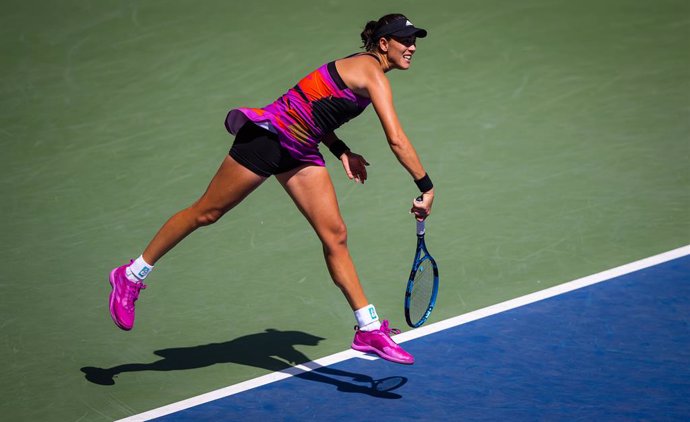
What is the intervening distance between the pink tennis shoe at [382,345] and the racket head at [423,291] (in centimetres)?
21

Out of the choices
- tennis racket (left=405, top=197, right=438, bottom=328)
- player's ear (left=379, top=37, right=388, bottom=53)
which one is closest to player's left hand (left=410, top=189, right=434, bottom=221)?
tennis racket (left=405, top=197, right=438, bottom=328)

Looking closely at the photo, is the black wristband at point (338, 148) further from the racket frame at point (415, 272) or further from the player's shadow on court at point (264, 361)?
the player's shadow on court at point (264, 361)

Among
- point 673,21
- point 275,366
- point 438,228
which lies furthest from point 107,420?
point 673,21

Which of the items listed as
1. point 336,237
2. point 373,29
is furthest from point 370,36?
point 336,237

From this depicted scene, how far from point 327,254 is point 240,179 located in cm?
70

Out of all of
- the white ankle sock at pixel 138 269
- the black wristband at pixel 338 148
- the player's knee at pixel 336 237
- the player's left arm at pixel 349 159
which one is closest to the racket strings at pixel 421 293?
the player's knee at pixel 336 237

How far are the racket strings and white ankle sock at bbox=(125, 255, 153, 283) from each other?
1.67m

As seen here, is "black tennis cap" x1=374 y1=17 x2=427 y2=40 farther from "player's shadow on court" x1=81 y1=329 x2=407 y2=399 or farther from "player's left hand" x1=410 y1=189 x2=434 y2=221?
"player's shadow on court" x1=81 y1=329 x2=407 y2=399

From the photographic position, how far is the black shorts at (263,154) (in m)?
6.62

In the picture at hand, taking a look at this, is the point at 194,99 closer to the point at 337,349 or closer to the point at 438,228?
the point at 438,228

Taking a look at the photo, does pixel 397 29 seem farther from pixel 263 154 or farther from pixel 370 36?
pixel 263 154

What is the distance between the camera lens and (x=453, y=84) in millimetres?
11578

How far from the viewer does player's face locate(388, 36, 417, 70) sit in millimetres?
6582

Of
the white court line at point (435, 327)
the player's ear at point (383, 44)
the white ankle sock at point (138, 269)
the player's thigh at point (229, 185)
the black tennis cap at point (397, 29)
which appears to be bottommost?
the white court line at point (435, 327)
